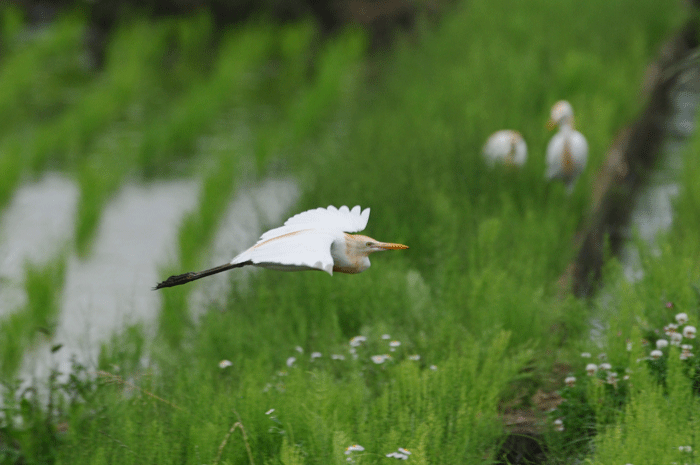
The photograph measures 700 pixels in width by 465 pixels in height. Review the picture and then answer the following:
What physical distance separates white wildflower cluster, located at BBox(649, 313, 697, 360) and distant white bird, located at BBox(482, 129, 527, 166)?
1.65 metres

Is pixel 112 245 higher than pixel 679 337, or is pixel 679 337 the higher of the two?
pixel 112 245

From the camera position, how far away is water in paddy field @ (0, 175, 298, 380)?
3.74 m

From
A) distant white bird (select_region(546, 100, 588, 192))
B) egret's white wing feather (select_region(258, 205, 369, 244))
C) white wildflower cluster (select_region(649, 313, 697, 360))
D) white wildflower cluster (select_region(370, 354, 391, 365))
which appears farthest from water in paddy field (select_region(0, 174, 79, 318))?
white wildflower cluster (select_region(649, 313, 697, 360))

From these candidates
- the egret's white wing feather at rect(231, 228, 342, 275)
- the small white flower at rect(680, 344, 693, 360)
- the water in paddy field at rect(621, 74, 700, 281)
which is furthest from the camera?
the water in paddy field at rect(621, 74, 700, 281)

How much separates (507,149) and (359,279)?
1.27 m

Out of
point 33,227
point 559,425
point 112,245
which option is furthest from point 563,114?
point 33,227

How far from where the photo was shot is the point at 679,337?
7.48ft

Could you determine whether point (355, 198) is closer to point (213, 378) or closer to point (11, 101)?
point (213, 378)

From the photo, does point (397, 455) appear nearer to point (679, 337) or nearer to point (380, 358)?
point (380, 358)

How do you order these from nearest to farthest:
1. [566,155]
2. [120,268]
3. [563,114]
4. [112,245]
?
[566,155] < [563,114] < [120,268] < [112,245]

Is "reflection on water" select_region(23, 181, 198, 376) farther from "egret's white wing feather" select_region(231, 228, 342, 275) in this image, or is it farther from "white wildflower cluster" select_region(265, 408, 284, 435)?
"egret's white wing feather" select_region(231, 228, 342, 275)

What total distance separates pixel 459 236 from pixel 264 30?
6.84m

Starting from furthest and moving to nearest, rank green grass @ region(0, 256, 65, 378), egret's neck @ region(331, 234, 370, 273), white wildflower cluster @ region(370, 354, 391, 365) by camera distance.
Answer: green grass @ region(0, 256, 65, 378), white wildflower cluster @ region(370, 354, 391, 365), egret's neck @ region(331, 234, 370, 273)

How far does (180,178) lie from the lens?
19.6 feet
